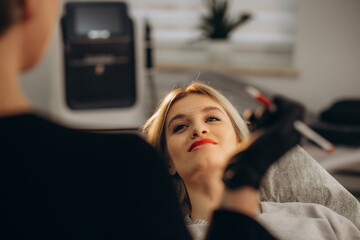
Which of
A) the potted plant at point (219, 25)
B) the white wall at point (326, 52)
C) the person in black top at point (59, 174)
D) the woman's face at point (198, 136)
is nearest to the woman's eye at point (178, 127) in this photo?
the woman's face at point (198, 136)

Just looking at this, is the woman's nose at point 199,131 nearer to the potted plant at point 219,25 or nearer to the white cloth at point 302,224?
the white cloth at point 302,224

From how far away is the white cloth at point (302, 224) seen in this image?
3.04 feet

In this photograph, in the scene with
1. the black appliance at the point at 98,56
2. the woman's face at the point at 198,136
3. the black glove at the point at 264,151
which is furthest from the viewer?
the black appliance at the point at 98,56

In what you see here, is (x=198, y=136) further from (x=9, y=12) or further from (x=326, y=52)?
(x=326, y=52)

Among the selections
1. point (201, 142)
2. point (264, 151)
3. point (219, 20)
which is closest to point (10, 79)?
point (264, 151)

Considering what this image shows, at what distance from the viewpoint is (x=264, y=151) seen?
0.60m

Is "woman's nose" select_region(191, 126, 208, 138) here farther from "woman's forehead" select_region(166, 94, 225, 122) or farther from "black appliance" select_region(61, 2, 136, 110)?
"black appliance" select_region(61, 2, 136, 110)

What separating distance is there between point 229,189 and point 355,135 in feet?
4.84

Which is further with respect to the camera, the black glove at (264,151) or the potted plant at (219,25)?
the potted plant at (219,25)

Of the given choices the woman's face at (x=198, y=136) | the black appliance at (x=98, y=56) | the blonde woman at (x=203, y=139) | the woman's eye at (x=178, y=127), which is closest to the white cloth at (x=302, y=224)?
the blonde woman at (x=203, y=139)

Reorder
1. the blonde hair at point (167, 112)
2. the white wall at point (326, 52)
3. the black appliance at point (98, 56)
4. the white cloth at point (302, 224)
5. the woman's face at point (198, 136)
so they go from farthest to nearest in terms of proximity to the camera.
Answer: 1. the white wall at point (326, 52)
2. the black appliance at point (98, 56)
3. the blonde hair at point (167, 112)
4. the woman's face at point (198, 136)
5. the white cloth at point (302, 224)

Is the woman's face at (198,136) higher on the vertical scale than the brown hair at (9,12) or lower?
lower

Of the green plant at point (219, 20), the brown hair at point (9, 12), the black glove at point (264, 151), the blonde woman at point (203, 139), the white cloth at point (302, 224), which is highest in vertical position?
the brown hair at point (9, 12)

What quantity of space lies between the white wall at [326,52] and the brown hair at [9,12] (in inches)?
89.8
